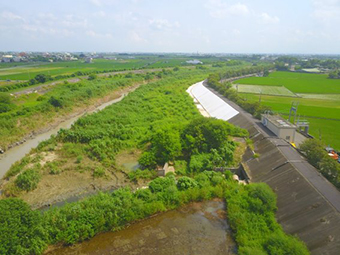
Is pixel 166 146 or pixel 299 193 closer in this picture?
pixel 299 193

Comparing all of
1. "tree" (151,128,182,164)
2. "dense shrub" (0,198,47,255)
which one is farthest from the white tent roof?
"dense shrub" (0,198,47,255)

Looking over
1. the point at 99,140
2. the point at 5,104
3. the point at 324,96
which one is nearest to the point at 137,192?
the point at 99,140

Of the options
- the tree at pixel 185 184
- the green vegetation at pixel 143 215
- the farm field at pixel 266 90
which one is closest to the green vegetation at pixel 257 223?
the green vegetation at pixel 143 215

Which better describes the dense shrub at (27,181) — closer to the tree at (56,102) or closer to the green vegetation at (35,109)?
the green vegetation at (35,109)

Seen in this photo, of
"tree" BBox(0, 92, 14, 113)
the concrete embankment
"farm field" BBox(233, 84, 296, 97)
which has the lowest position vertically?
"farm field" BBox(233, 84, 296, 97)

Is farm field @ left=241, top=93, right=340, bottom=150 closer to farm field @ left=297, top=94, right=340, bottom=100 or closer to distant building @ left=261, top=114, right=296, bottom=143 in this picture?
farm field @ left=297, top=94, right=340, bottom=100

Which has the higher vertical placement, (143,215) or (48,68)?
(48,68)

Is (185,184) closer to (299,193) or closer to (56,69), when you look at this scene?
(299,193)

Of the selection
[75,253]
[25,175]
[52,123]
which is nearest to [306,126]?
[75,253]
